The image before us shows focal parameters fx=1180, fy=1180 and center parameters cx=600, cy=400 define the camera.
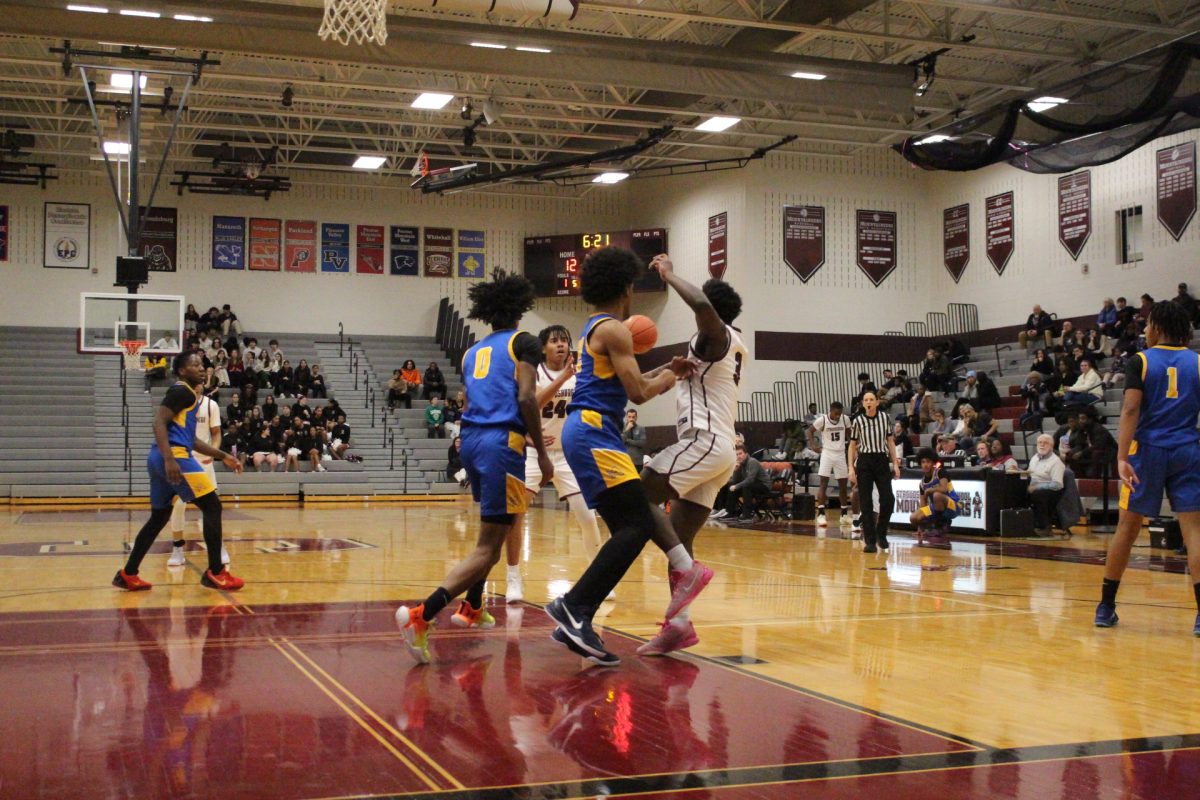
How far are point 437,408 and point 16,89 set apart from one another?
11131 millimetres

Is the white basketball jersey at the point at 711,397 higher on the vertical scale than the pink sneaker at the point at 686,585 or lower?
higher

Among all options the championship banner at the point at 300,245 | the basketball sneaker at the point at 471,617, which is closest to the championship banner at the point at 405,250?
the championship banner at the point at 300,245

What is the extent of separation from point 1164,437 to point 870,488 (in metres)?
6.21

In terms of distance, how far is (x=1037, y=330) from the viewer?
79.7ft

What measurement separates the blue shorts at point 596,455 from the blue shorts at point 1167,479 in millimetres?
2959

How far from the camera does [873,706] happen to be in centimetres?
446

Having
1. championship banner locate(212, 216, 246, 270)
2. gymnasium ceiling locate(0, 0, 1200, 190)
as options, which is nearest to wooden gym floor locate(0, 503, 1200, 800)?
gymnasium ceiling locate(0, 0, 1200, 190)

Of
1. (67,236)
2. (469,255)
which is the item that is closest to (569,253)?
(469,255)

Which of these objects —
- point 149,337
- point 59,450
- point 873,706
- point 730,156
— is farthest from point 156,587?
point 730,156

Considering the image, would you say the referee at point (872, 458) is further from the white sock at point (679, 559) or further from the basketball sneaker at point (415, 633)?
the basketball sneaker at point (415, 633)

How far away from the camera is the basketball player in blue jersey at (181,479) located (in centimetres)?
806

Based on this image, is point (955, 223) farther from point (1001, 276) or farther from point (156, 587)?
point (156, 587)

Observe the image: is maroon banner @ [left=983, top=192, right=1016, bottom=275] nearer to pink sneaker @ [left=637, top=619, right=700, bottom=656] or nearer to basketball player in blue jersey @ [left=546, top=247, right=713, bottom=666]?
basketball player in blue jersey @ [left=546, top=247, right=713, bottom=666]

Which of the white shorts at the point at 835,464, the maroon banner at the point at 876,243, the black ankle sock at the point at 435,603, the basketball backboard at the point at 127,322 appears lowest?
the black ankle sock at the point at 435,603
